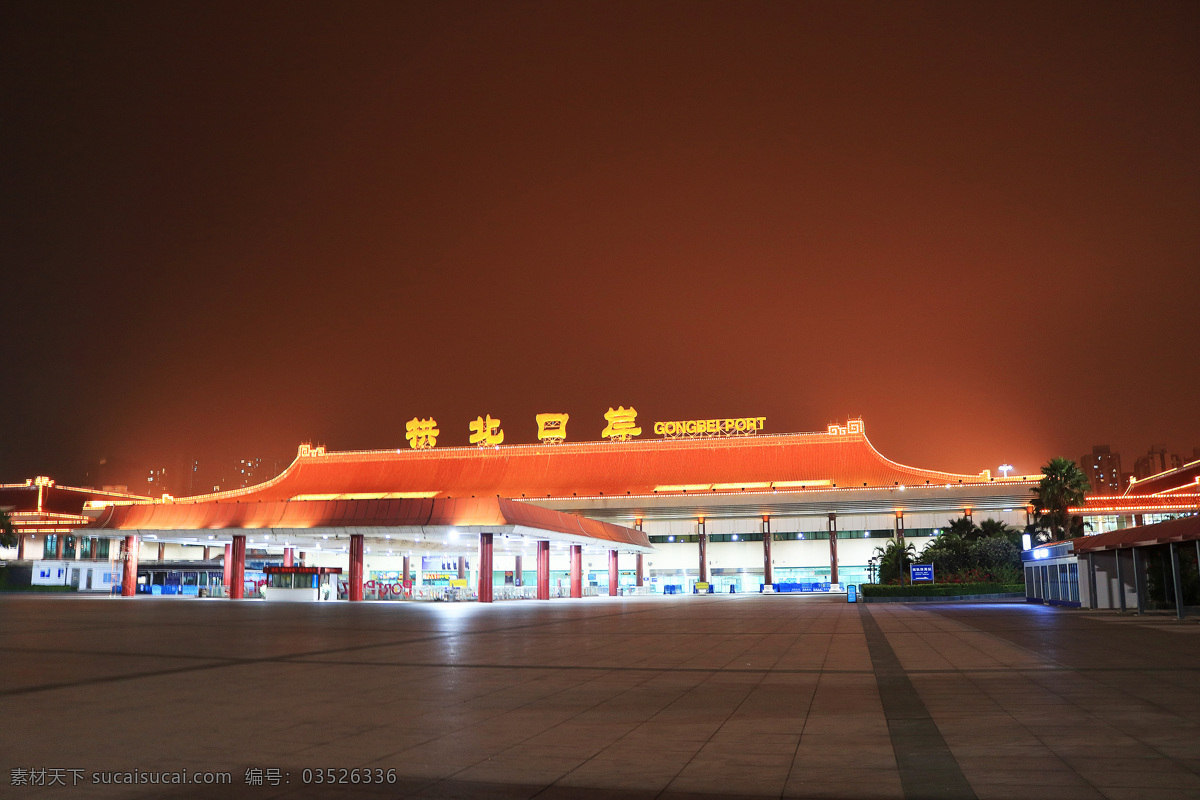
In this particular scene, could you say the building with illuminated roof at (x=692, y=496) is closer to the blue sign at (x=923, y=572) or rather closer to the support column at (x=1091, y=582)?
the blue sign at (x=923, y=572)

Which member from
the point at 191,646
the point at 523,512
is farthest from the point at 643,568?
the point at 191,646

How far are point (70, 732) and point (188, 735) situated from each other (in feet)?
4.11

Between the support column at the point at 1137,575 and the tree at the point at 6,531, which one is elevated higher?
the tree at the point at 6,531

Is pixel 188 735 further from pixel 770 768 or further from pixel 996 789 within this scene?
pixel 996 789

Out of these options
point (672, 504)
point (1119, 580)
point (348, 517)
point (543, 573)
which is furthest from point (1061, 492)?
point (348, 517)

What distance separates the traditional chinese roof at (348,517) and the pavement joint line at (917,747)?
110 feet

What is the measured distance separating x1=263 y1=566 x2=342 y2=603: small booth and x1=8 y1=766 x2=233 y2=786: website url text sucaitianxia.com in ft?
150

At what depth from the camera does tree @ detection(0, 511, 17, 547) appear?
79812mm

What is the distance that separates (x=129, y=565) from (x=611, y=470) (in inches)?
1527

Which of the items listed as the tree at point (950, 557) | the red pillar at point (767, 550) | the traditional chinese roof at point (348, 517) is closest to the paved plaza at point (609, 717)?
the traditional chinese roof at point (348, 517)

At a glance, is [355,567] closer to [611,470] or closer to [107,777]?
[611,470]

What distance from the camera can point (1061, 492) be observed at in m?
55.5

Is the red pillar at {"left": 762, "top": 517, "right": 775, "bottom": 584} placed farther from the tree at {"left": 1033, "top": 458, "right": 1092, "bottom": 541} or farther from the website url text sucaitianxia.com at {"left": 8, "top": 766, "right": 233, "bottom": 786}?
the website url text sucaitianxia.com at {"left": 8, "top": 766, "right": 233, "bottom": 786}

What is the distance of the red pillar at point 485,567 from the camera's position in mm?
48700
